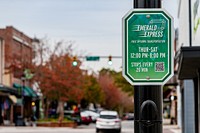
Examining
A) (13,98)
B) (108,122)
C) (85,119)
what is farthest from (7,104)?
(108,122)

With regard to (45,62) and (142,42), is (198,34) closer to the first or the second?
(142,42)

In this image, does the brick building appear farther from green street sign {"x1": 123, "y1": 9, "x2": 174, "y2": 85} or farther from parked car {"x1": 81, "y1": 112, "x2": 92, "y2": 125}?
green street sign {"x1": 123, "y1": 9, "x2": 174, "y2": 85}

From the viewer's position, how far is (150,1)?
199 inches

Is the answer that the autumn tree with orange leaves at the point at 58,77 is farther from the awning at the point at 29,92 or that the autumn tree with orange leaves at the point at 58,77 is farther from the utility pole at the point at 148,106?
the utility pole at the point at 148,106

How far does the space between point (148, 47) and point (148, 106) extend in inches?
21.0

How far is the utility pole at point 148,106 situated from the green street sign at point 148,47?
0.35 ft

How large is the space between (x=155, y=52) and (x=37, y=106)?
74.4m

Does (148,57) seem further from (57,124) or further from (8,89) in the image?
(8,89)

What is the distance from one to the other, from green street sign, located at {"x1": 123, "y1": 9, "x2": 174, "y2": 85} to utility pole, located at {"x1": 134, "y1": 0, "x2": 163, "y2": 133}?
4.2 inches

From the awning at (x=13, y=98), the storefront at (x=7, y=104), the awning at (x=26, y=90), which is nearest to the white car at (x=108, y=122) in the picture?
the storefront at (x=7, y=104)

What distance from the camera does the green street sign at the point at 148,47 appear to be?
4867mm

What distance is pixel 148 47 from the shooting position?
4.89 m

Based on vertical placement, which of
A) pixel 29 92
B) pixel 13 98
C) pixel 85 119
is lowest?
pixel 85 119

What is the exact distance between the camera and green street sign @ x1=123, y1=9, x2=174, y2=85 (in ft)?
16.0
